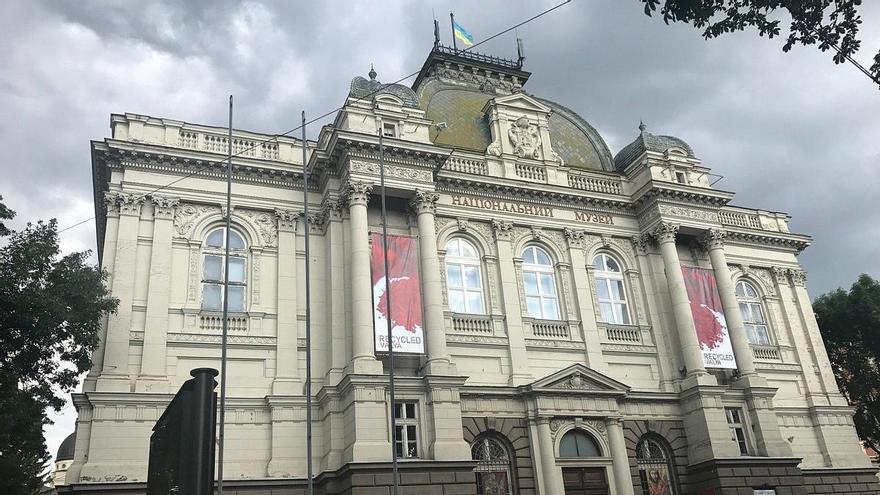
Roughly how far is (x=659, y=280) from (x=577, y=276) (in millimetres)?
3967

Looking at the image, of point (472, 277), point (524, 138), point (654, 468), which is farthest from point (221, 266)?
point (654, 468)

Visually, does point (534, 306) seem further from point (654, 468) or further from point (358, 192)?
point (358, 192)

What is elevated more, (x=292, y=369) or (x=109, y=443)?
(x=292, y=369)

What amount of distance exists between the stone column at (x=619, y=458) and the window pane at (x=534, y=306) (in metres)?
4.79

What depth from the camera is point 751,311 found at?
3434cm

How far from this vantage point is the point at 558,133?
36031 millimetres

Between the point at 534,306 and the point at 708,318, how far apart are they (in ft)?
24.5

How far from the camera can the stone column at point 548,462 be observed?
25203 mm

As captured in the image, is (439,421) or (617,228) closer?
(439,421)

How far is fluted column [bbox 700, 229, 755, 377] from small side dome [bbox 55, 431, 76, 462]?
4401 centimetres

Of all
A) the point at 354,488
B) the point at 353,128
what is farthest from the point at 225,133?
the point at 354,488

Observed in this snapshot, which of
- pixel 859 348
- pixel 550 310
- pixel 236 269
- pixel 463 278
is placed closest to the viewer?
pixel 236 269

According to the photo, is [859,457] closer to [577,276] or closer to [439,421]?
[577,276]

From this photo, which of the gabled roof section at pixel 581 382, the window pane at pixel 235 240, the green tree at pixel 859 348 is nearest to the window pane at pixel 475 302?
the gabled roof section at pixel 581 382
